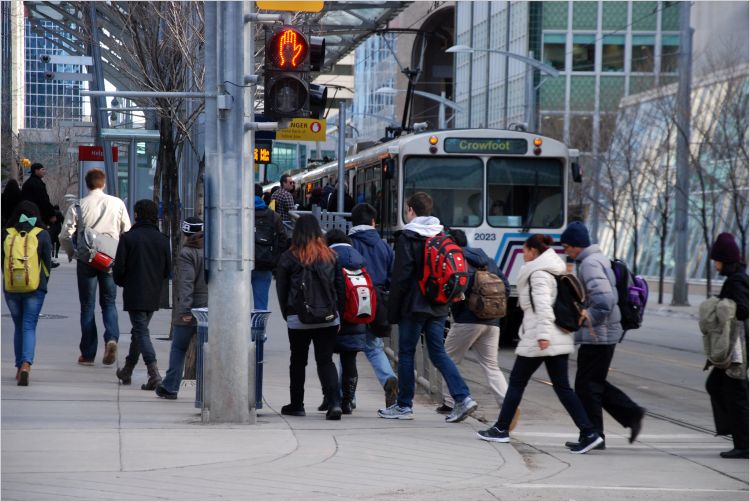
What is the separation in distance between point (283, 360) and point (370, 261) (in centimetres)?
428

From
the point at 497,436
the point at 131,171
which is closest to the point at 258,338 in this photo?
the point at 497,436

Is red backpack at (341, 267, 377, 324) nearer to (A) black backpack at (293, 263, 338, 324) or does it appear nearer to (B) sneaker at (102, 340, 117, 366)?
(A) black backpack at (293, 263, 338, 324)

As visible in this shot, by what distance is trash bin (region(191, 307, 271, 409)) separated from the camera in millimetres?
10242

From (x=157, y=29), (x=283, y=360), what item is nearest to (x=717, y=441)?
(x=283, y=360)

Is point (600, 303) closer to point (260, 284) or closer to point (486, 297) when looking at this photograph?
point (486, 297)

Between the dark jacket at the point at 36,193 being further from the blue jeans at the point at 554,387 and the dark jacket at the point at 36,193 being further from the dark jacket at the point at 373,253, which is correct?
the blue jeans at the point at 554,387

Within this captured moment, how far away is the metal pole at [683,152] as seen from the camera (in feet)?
104

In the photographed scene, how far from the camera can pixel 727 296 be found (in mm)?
9617

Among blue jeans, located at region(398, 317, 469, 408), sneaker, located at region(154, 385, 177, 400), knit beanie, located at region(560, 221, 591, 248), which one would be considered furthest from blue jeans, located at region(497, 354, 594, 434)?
sneaker, located at region(154, 385, 177, 400)

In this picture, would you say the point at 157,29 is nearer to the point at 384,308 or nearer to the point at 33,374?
the point at 33,374

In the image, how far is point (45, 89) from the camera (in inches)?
1425

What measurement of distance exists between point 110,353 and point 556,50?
195 ft

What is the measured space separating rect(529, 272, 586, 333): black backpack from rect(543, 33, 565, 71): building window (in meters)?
61.9

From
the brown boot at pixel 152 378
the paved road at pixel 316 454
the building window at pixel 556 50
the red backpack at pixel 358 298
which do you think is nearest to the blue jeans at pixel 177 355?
the paved road at pixel 316 454
